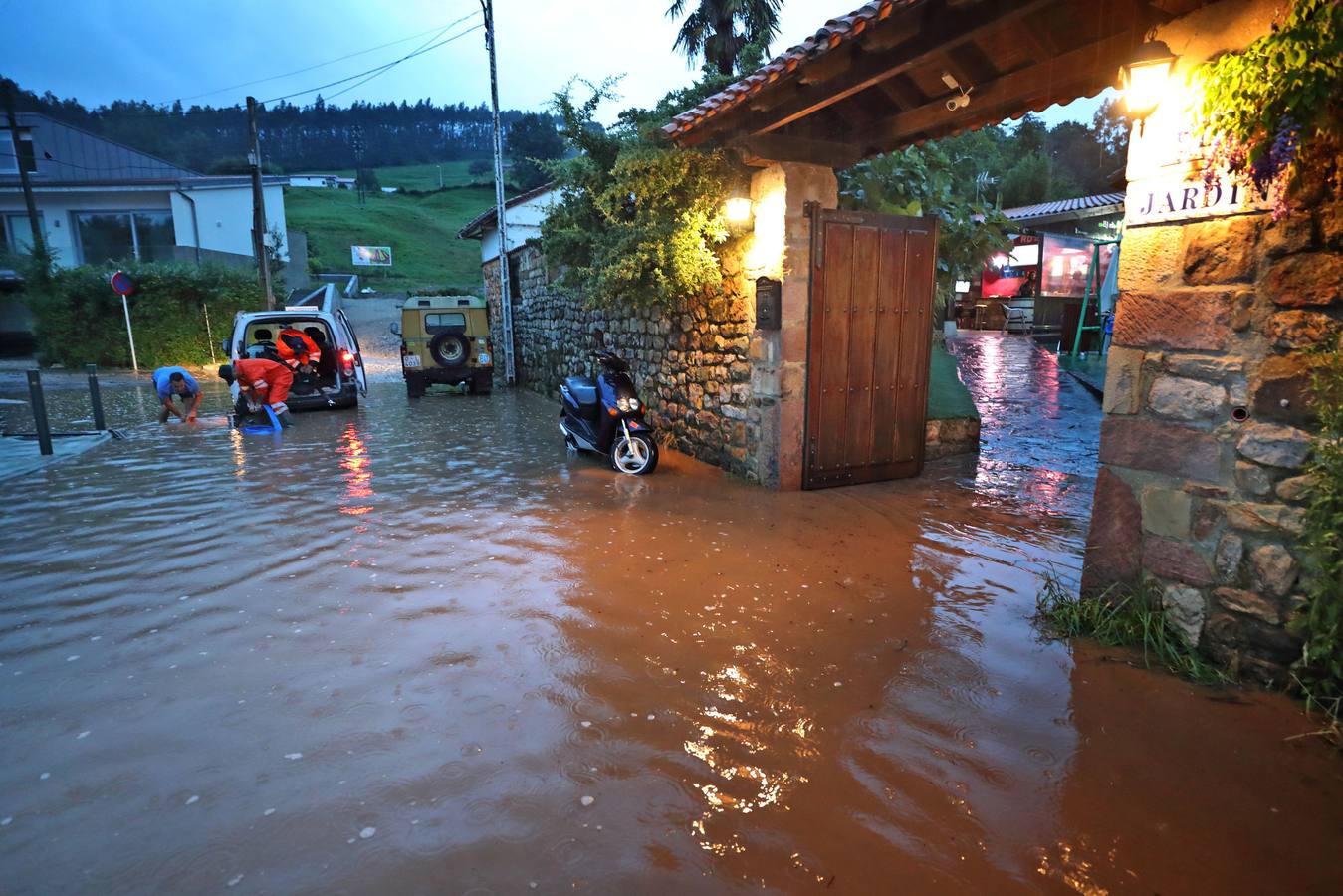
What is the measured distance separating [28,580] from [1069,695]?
582 cm

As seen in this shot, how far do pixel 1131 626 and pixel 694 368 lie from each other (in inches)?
195

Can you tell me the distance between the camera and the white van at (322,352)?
10.9 m

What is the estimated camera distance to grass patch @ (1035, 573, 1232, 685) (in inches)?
124

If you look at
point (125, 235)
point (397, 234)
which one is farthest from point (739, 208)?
point (397, 234)

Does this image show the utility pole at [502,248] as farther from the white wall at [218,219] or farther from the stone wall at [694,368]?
the white wall at [218,219]

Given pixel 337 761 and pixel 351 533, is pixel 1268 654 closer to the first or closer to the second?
pixel 337 761

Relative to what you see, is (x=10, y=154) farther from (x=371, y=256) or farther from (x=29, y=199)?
(x=371, y=256)

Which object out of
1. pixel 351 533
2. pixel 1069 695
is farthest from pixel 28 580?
pixel 1069 695

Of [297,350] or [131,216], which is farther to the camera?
[131,216]

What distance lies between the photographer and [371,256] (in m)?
43.6

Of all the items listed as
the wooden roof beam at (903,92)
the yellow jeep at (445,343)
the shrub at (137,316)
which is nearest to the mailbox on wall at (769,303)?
the wooden roof beam at (903,92)

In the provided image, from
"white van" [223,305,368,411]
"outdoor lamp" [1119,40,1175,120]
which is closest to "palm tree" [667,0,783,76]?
"white van" [223,305,368,411]

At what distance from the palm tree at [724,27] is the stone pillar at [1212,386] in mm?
14828

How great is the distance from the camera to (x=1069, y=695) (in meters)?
3.02
